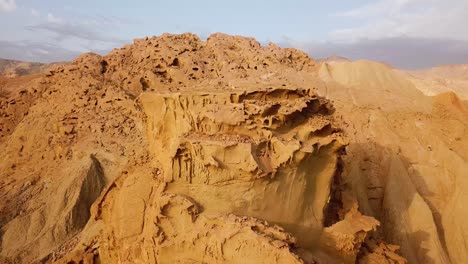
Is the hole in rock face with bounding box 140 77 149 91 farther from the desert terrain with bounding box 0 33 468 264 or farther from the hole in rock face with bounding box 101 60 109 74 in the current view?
the hole in rock face with bounding box 101 60 109 74

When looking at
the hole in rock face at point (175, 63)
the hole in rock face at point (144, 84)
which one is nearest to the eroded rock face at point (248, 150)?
the hole in rock face at point (144, 84)

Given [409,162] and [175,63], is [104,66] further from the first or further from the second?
[409,162]

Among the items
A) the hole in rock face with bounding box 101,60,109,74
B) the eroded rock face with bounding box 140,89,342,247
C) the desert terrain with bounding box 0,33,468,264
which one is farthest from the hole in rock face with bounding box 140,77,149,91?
the eroded rock face with bounding box 140,89,342,247

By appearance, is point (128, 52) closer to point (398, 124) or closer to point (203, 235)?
point (398, 124)

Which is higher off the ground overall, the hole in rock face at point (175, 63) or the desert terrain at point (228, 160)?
the hole in rock face at point (175, 63)

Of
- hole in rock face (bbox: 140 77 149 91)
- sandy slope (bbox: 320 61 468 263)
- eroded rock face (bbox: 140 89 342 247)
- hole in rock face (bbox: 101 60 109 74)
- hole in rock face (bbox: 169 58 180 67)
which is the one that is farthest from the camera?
hole in rock face (bbox: 101 60 109 74)

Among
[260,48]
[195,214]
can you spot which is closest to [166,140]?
[195,214]

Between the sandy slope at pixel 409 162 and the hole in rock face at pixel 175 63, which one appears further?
the hole in rock face at pixel 175 63

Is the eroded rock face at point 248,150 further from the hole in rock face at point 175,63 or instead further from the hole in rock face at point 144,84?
the hole in rock face at point 175,63
